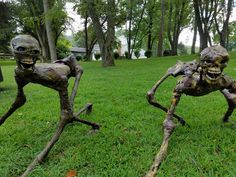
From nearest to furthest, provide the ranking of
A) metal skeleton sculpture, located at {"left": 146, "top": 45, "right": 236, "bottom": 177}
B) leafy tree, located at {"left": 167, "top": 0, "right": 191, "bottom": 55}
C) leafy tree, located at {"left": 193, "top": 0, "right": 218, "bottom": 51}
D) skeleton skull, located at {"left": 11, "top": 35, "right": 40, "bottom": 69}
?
skeleton skull, located at {"left": 11, "top": 35, "right": 40, "bottom": 69} < metal skeleton sculpture, located at {"left": 146, "top": 45, "right": 236, "bottom": 177} < leafy tree, located at {"left": 193, "top": 0, "right": 218, "bottom": 51} < leafy tree, located at {"left": 167, "top": 0, "right": 191, "bottom": 55}

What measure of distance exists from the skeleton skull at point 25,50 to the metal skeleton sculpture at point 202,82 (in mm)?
1493

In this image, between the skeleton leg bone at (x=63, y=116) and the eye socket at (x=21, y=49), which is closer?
the eye socket at (x=21, y=49)

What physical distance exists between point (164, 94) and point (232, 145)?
3.00 metres

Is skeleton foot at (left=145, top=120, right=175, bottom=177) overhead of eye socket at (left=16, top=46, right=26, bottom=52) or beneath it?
beneath

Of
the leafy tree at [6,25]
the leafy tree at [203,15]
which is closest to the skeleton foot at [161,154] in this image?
the leafy tree at [203,15]

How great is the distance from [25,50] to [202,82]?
185 centimetres

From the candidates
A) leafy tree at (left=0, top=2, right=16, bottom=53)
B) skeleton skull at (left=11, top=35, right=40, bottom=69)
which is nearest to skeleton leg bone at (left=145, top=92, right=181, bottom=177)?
skeleton skull at (left=11, top=35, right=40, bottom=69)

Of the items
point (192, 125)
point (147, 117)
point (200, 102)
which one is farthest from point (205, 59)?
point (200, 102)

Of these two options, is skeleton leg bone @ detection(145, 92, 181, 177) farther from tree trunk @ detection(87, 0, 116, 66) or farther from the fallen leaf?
tree trunk @ detection(87, 0, 116, 66)

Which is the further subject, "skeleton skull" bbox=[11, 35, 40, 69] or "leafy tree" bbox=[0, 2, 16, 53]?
"leafy tree" bbox=[0, 2, 16, 53]

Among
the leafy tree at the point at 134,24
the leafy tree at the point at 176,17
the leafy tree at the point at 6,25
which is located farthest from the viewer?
the leafy tree at the point at 134,24

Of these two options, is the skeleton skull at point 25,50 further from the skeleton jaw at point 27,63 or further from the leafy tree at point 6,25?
the leafy tree at point 6,25

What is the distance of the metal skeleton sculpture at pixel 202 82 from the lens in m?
2.75

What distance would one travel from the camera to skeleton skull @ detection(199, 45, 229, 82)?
9.02 ft
